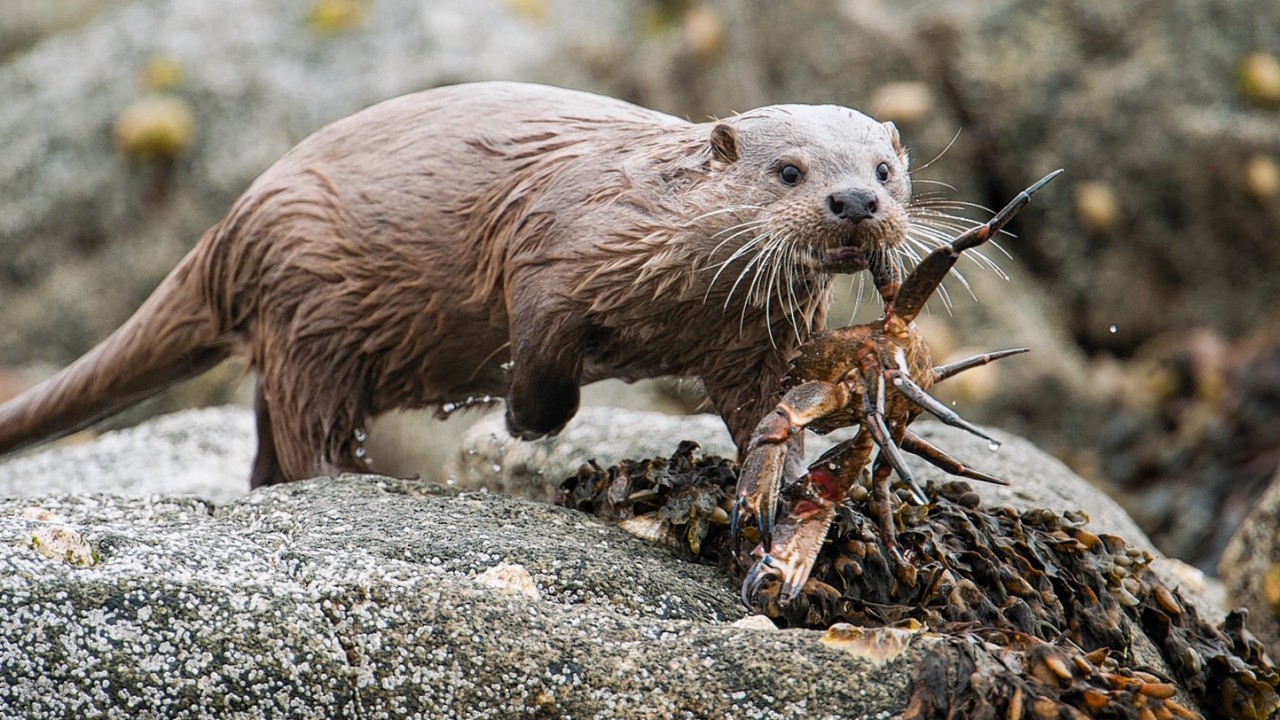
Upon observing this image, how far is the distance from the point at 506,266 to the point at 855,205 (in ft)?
4.04

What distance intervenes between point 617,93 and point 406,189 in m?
4.79

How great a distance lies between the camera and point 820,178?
4223 millimetres

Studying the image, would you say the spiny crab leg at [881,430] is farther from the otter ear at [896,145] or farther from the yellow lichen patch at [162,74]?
the yellow lichen patch at [162,74]

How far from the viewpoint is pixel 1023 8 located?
10.1 m

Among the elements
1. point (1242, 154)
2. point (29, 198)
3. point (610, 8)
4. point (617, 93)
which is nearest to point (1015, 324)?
point (1242, 154)

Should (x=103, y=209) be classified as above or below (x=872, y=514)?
below

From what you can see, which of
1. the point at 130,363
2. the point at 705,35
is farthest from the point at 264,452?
the point at 705,35

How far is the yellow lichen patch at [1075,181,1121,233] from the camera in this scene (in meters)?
9.95

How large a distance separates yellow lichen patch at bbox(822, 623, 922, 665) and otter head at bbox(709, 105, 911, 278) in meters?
Result: 1.11

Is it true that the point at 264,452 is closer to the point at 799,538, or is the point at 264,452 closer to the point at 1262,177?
the point at 799,538

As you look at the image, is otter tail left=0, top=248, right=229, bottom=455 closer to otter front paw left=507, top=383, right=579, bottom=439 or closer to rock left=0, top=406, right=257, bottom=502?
rock left=0, top=406, right=257, bottom=502

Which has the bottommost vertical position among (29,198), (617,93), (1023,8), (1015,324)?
(29,198)

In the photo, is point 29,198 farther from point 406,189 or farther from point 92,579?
point 92,579

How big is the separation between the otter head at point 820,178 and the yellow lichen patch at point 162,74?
6.06 metres
